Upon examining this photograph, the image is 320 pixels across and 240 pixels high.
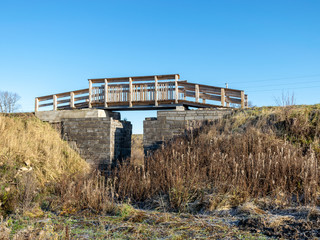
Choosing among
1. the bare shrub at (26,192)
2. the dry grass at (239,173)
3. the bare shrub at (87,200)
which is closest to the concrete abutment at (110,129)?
the dry grass at (239,173)

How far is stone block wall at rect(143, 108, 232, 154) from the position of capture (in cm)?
1266

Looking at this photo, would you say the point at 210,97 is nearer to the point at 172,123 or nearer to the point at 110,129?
the point at 172,123

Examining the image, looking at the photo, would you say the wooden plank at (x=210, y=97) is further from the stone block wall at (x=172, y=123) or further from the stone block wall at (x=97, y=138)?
the stone block wall at (x=97, y=138)

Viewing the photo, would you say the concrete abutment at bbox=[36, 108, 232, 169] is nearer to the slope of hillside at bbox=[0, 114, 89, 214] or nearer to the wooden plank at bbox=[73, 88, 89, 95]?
the slope of hillside at bbox=[0, 114, 89, 214]

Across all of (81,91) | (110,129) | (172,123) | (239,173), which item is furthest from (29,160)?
(81,91)

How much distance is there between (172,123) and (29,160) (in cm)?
557

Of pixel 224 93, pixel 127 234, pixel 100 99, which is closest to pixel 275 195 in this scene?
pixel 127 234

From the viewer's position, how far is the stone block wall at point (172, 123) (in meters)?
12.7

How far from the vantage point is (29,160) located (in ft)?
32.9

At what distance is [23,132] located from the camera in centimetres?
1220

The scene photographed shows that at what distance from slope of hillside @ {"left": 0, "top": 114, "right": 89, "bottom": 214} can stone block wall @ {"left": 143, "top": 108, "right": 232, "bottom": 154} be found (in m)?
2.84

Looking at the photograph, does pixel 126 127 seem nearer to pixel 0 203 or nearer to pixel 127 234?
pixel 0 203

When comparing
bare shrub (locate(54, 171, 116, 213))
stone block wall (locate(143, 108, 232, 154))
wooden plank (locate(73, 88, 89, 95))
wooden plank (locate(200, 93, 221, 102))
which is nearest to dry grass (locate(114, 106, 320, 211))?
bare shrub (locate(54, 171, 116, 213))

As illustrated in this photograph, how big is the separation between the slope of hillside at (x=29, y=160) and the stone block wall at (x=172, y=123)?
2.84m
